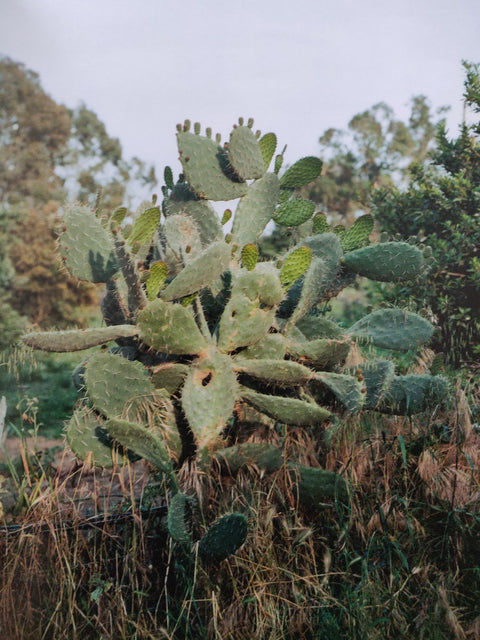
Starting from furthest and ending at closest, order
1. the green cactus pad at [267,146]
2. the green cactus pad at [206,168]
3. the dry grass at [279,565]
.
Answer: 1. the green cactus pad at [267,146]
2. the green cactus pad at [206,168]
3. the dry grass at [279,565]

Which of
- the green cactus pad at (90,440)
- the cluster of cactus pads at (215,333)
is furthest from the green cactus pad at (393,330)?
the green cactus pad at (90,440)

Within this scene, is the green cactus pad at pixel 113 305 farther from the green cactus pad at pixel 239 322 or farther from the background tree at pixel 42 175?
the background tree at pixel 42 175

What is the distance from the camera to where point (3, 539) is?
2039 mm

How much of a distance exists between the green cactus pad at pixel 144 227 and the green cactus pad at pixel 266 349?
24.1 inches

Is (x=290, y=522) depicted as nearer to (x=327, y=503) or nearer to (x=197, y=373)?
(x=327, y=503)

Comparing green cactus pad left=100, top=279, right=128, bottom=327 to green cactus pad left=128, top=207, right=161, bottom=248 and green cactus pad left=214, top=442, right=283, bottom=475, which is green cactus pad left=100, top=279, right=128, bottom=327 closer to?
green cactus pad left=128, top=207, right=161, bottom=248

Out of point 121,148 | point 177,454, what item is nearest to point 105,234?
point 177,454

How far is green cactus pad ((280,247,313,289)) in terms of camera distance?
2.54m

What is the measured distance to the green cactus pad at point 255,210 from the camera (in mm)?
2904

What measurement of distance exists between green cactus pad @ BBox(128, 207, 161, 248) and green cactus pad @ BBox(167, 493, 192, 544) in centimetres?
97

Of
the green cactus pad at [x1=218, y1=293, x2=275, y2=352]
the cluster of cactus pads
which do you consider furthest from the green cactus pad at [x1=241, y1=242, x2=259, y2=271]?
the green cactus pad at [x1=218, y1=293, x2=275, y2=352]

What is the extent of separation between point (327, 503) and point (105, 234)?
1.35 meters

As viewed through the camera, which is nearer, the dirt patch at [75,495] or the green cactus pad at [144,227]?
the dirt patch at [75,495]

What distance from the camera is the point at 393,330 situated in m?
2.87
